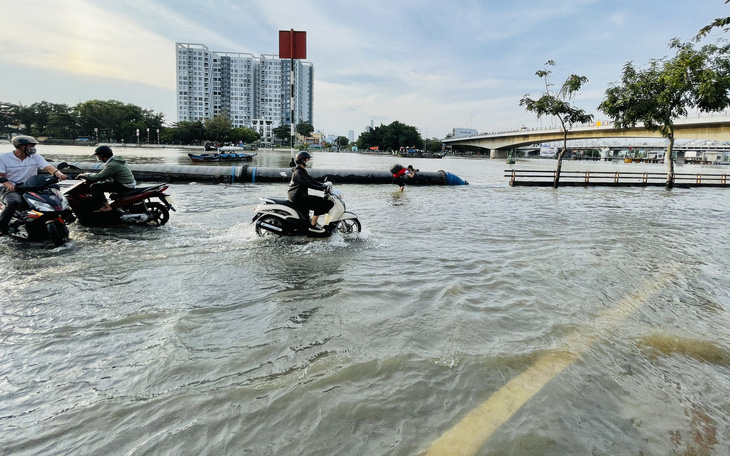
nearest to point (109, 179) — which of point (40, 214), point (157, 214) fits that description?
point (157, 214)

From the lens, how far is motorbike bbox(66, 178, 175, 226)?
8.07m

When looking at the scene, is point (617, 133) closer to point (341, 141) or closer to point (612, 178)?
point (612, 178)

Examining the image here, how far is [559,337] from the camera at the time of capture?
3.97 metres

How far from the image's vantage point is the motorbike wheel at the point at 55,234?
655cm

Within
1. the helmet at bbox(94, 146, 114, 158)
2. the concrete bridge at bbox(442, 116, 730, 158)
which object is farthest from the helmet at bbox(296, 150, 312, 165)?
the concrete bridge at bbox(442, 116, 730, 158)

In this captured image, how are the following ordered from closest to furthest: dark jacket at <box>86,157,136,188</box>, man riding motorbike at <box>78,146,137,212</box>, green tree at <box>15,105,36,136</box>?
dark jacket at <box>86,157,136,188</box> → man riding motorbike at <box>78,146,137,212</box> → green tree at <box>15,105,36,136</box>

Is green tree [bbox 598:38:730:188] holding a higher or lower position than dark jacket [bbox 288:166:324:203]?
higher

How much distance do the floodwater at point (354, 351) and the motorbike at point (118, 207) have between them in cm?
108

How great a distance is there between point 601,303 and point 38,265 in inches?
293

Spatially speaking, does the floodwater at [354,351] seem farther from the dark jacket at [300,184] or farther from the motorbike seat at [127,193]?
the motorbike seat at [127,193]

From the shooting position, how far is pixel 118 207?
822 centimetres

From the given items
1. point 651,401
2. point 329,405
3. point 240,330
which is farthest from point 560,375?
point 240,330

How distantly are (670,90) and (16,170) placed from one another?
26.7 meters

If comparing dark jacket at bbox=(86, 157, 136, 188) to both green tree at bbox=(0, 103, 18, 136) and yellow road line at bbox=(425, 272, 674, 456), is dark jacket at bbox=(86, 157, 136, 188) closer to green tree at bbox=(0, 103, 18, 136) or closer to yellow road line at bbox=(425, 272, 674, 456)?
yellow road line at bbox=(425, 272, 674, 456)
